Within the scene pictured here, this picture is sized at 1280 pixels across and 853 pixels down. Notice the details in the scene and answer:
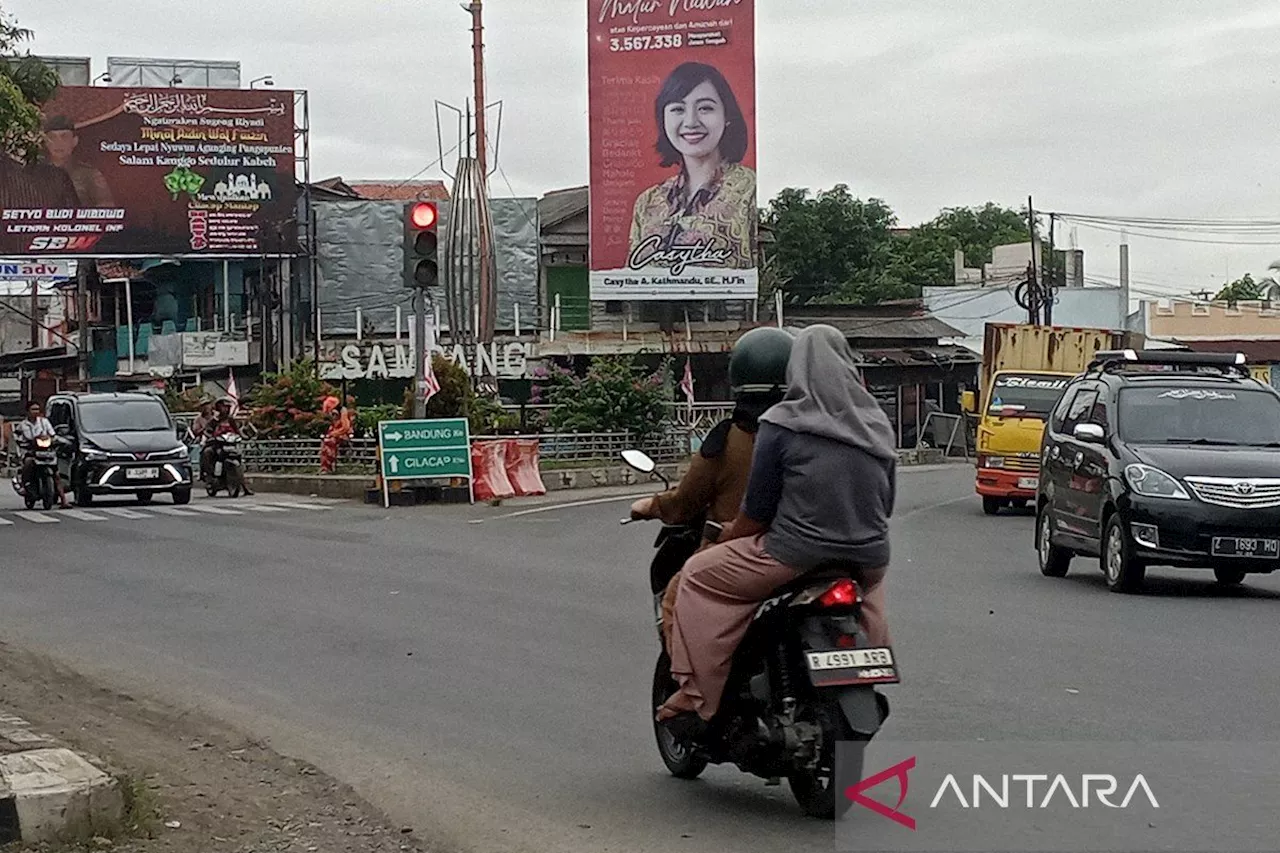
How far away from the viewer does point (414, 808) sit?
7082 millimetres

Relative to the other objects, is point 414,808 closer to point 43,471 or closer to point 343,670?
point 343,670

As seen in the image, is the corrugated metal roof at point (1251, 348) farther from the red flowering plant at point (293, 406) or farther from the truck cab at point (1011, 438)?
the truck cab at point (1011, 438)

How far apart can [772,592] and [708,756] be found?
949 mm

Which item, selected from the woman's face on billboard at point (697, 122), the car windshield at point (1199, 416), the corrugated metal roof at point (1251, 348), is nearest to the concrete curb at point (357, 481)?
the car windshield at point (1199, 416)

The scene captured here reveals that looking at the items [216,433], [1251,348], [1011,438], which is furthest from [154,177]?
[1251,348]

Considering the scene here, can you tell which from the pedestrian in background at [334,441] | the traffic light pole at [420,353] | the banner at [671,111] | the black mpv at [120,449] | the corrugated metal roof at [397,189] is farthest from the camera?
the corrugated metal roof at [397,189]

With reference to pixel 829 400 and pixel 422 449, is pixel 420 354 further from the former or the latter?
pixel 829 400

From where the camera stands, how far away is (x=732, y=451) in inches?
264

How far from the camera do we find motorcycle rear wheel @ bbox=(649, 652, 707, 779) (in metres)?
7.03

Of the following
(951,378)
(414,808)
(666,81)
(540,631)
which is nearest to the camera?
(414,808)

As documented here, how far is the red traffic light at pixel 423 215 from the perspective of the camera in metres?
21.3

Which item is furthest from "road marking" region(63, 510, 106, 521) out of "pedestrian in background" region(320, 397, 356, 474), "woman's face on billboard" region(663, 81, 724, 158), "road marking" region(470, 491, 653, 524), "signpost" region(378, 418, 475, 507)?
"woman's face on billboard" region(663, 81, 724, 158)

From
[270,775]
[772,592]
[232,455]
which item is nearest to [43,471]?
[232,455]

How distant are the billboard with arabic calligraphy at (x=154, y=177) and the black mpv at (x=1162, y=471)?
3315 cm
